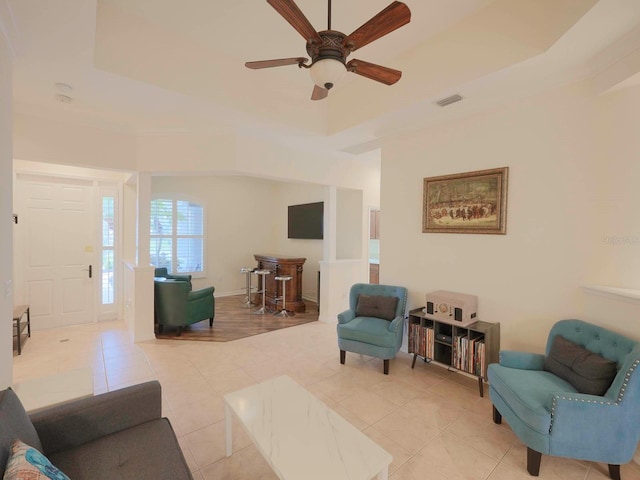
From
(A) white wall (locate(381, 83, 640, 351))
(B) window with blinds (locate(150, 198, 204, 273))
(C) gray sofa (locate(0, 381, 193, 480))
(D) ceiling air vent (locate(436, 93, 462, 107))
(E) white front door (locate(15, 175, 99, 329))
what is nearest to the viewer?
(C) gray sofa (locate(0, 381, 193, 480))

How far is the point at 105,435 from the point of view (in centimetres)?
155

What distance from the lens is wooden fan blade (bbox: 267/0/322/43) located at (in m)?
1.42

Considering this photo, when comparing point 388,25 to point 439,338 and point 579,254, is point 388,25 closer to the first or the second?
point 579,254

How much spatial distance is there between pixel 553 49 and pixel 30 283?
639 centimetres

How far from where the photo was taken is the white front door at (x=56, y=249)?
4.18 meters

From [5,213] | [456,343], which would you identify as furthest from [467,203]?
[5,213]

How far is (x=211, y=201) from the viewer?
6.91 metres

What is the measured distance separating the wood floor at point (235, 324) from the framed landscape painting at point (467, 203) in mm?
2849

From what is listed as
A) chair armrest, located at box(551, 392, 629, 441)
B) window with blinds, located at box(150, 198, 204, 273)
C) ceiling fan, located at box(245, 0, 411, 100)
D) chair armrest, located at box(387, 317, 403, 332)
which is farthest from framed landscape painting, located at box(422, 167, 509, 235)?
window with blinds, located at box(150, 198, 204, 273)

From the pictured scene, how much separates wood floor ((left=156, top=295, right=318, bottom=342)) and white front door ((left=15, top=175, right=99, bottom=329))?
1.51 meters

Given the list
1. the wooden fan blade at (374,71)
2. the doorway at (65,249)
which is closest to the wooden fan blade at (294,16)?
the wooden fan blade at (374,71)

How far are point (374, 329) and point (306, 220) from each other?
3850mm

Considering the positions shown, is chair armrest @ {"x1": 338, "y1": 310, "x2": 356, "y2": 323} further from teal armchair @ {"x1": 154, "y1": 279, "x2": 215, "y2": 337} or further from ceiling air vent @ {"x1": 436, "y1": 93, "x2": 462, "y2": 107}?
ceiling air vent @ {"x1": 436, "y1": 93, "x2": 462, "y2": 107}

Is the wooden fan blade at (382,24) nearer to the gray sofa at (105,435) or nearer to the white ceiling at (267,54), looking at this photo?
the white ceiling at (267,54)
